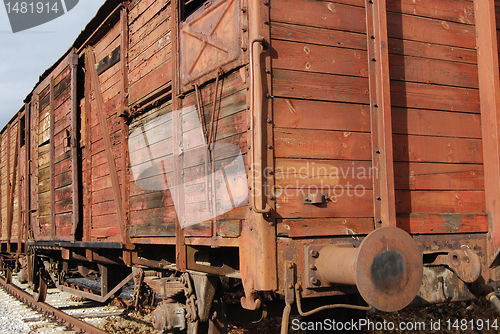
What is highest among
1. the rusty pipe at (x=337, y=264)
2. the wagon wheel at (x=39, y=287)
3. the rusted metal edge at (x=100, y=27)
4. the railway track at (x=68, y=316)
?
the rusted metal edge at (x=100, y=27)

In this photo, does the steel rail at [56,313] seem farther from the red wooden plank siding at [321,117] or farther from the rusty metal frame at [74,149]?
the red wooden plank siding at [321,117]

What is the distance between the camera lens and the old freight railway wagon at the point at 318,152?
2920 mm

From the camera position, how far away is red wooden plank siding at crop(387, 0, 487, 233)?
3346mm

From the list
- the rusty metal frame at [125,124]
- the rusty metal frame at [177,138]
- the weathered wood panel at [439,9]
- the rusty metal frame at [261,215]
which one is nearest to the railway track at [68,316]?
the rusty metal frame at [125,124]

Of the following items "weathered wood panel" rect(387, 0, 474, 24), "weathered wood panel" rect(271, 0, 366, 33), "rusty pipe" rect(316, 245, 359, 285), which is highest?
"weathered wood panel" rect(387, 0, 474, 24)

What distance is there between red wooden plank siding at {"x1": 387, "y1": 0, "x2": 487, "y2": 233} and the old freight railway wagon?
1 centimetres

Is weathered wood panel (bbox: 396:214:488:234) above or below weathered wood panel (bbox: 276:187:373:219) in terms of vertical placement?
below

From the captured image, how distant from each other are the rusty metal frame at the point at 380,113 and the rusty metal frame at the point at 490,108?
39.3 inches

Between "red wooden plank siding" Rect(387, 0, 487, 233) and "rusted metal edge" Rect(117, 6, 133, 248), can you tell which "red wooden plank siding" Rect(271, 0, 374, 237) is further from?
"rusted metal edge" Rect(117, 6, 133, 248)

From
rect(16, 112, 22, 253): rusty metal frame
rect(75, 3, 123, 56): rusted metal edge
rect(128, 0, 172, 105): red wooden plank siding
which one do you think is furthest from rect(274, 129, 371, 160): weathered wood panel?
rect(16, 112, 22, 253): rusty metal frame

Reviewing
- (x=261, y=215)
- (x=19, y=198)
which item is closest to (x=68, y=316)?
(x=19, y=198)

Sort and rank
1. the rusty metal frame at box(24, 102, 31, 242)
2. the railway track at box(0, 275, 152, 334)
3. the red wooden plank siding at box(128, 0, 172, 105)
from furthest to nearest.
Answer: the rusty metal frame at box(24, 102, 31, 242) → the railway track at box(0, 275, 152, 334) → the red wooden plank siding at box(128, 0, 172, 105)

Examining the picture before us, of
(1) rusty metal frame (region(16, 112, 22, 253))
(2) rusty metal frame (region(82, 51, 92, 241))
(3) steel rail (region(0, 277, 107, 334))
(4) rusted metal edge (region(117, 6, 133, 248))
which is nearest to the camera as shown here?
(4) rusted metal edge (region(117, 6, 133, 248))

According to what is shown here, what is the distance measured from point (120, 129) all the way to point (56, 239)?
10.5 feet
